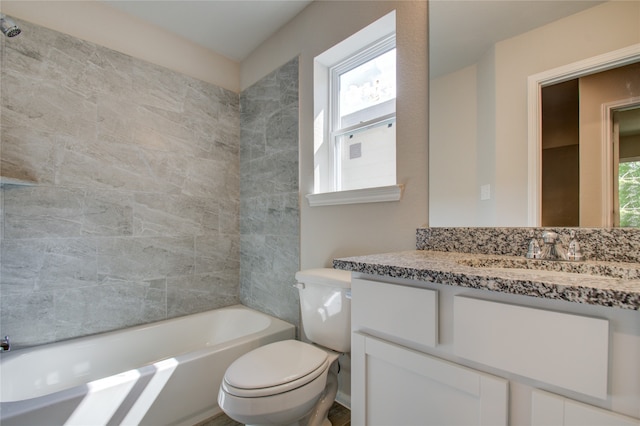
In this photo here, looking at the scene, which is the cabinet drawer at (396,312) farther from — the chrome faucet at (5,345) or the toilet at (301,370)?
the chrome faucet at (5,345)

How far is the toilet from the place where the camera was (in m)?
1.11

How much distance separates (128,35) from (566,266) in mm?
2808

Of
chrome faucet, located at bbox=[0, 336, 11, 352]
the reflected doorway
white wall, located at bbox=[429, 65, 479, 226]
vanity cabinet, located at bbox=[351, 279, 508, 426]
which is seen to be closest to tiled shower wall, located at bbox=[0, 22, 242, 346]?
chrome faucet, located at bbox=[0, 336, 11, 352]

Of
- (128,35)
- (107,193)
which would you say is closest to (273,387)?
(107,193)

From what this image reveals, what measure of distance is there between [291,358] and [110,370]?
1341 mm

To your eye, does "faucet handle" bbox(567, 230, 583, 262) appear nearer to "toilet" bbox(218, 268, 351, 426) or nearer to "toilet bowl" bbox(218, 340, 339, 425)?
"toilet" bbox(218, 268, 351, 426)

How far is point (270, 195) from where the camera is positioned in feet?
7.43

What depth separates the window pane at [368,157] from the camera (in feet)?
5.67

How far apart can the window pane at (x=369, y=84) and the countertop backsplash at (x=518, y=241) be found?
3.04 feet

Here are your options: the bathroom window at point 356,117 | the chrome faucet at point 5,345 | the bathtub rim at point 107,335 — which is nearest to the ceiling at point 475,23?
the bathroom window at point 356,117

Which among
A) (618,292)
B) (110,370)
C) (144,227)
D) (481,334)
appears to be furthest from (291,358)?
(144,227)

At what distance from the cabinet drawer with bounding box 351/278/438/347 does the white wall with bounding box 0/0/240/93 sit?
2317 millimetres

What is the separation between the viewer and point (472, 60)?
1.25 m

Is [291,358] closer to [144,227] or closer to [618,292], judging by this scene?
[618,292]
